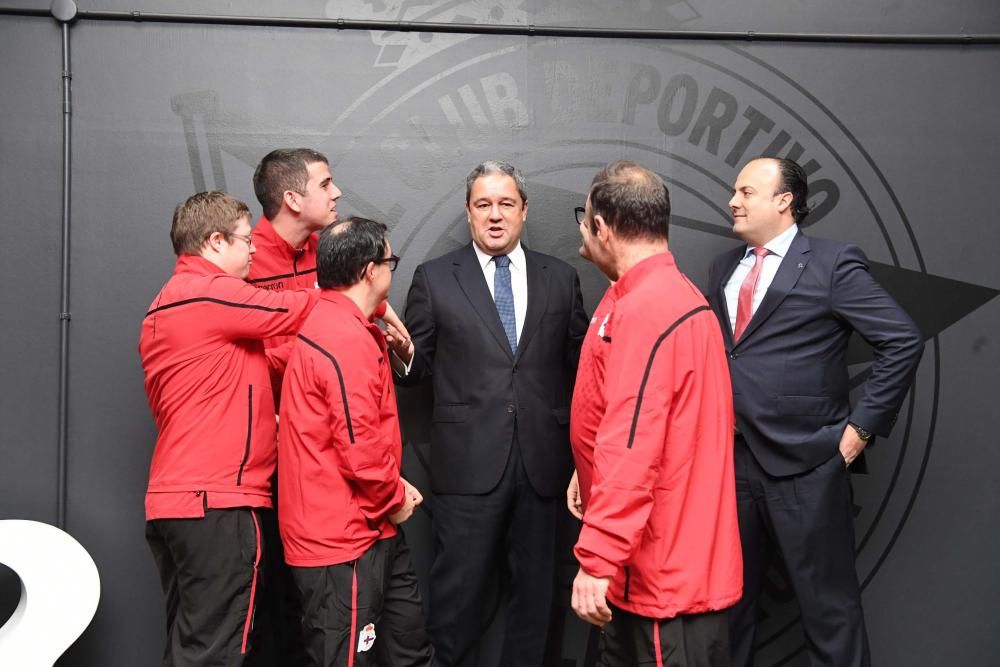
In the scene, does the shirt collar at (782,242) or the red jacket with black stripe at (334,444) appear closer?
the red jacket with black stripe at (334,444)

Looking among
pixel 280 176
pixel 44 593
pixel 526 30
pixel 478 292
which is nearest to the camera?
pixel 44 593

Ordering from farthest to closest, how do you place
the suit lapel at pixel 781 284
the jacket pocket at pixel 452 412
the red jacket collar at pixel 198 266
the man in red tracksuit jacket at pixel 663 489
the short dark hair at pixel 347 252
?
1. the jacket pocket at pixel 452 412
2. the suit lapel at pixel 781 284
3. the red jacket collar at pixel 198 266
4. the short dark hair at pixel 347 252
5. the man in red tracksuit jacket at pixel 663 489

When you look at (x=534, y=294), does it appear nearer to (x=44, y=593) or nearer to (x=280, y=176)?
(x=280, y=176)

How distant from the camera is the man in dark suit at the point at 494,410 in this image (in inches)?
116

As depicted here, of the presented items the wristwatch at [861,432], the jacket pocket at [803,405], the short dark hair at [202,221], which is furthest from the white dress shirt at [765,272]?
the short dark hair at [202,221]

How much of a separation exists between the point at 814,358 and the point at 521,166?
126cm

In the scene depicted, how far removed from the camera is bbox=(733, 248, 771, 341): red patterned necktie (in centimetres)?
296

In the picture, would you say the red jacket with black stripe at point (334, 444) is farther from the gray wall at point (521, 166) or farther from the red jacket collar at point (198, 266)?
the gray wall at point (521, 166)

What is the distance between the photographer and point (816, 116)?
11.3 feet

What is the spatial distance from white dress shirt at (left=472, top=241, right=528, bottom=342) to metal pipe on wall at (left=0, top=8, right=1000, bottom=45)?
84cm

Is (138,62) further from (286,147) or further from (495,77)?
(495,77)

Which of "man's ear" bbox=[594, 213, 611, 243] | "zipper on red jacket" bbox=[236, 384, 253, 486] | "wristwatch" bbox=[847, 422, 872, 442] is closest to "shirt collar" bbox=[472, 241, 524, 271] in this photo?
"zipper on red jacket" bbox=[236, 384, 253, 486]

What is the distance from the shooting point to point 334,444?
2342 mm

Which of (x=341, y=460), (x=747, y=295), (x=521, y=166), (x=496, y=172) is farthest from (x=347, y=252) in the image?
(x=747, y=295)
